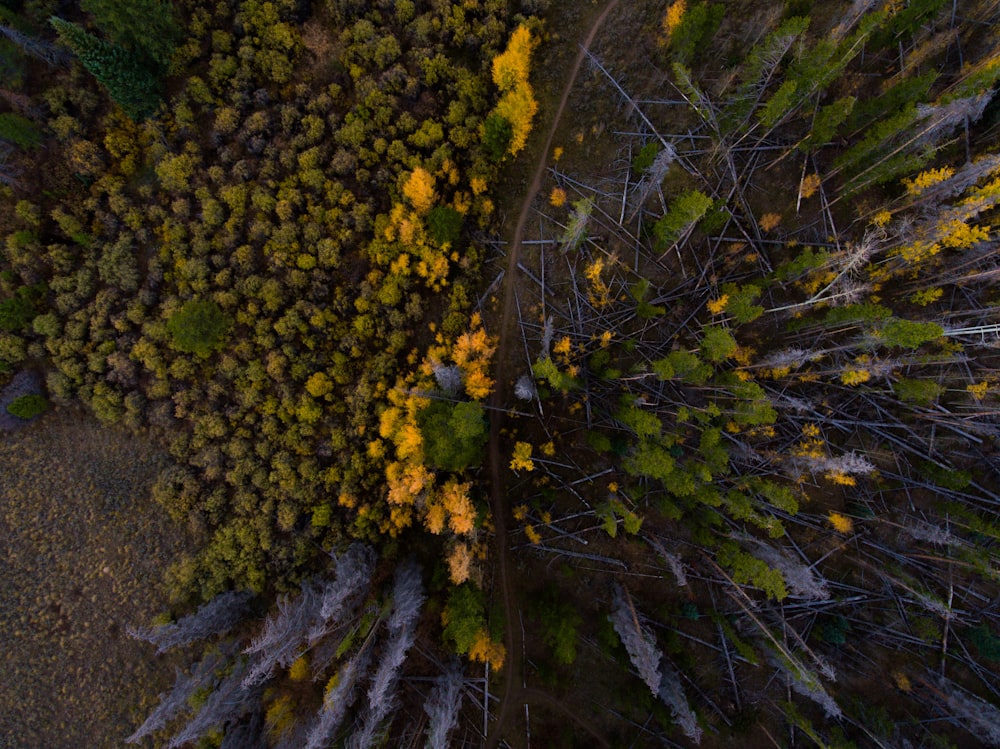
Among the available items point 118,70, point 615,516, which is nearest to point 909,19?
point 615,516

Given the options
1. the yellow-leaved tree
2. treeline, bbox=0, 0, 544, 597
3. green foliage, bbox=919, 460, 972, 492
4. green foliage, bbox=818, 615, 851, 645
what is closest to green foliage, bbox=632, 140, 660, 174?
the yellow-leaved tree

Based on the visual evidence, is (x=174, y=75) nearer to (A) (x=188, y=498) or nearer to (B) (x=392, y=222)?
(B) (x=392, y=222)

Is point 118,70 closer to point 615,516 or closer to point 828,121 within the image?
point 615,516

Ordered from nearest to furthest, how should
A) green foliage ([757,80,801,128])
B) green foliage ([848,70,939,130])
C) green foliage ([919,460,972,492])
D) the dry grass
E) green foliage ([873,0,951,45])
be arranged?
1. green foliage ([757,80,801,128])
2. green foliage ([848,70,939,130])
3. green foliage ([873,0,951,45])
4. the dry grass
5. green foliage ([919,460,972,492])

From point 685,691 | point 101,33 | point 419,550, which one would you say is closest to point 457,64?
point 101,33

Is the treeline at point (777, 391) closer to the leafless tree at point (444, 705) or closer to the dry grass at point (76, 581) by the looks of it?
the leafless tree at point (444, 705)

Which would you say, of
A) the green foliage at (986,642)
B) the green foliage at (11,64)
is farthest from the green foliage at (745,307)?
the green foliage at (11,64)

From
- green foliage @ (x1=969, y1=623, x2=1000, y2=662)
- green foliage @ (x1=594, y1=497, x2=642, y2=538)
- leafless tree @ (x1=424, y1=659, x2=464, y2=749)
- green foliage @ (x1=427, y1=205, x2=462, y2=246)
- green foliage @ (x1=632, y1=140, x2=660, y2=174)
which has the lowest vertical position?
green foliage @ (x1=969, y1=623, x2=1000, y2=662)

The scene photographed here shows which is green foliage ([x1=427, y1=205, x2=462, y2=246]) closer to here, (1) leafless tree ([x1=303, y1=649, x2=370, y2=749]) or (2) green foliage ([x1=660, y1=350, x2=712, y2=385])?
(2) green foliage ([x1=660, y1=350, x2=712, y2=385])
